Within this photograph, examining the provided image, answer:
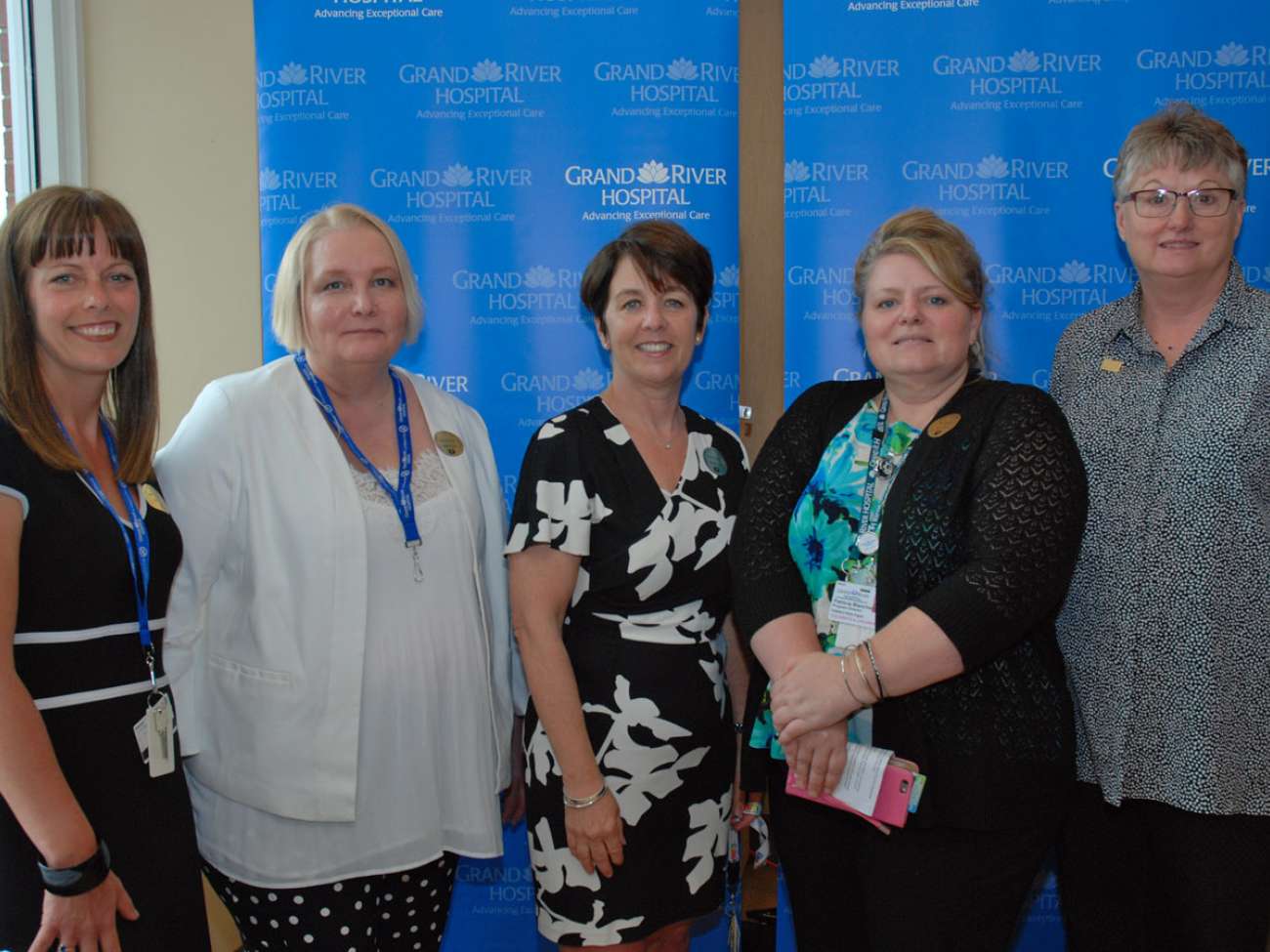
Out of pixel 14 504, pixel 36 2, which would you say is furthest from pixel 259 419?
pixel 36 2

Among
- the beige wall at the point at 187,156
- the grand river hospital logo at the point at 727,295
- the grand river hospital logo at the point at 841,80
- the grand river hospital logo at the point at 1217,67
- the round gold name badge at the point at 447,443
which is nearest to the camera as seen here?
the round gold name badge at the point at 447,443

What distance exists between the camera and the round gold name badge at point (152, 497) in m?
1.82

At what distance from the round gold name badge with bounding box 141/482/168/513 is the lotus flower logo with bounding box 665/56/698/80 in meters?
2.10

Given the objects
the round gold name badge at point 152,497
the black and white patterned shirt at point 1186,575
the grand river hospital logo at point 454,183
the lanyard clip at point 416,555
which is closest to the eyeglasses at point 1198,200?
the black and white patterned shirt at point 1186,575

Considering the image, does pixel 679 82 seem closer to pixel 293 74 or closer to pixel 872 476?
pixel 293 74

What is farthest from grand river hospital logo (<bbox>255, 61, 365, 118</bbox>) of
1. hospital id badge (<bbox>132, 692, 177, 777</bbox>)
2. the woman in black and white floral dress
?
hospital id badge (<bbox>132, 692, 177, 777</bbox>)

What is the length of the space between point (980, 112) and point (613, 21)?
47.0 inches

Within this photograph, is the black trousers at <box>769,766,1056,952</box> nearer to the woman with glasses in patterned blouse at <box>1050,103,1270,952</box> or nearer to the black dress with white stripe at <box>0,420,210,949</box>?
the woman with glasses in patterned blouse at <box>1050,103,1270,952</box>

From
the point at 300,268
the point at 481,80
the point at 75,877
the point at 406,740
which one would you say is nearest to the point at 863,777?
the point at 406,740

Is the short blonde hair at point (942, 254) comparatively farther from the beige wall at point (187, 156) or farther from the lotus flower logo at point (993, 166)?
the beige wall at point (187, 156)

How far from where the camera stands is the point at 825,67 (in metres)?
3.08

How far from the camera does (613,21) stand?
10.2 ft

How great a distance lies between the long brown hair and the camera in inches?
64.0

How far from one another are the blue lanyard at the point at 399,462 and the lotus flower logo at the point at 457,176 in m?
1.27
